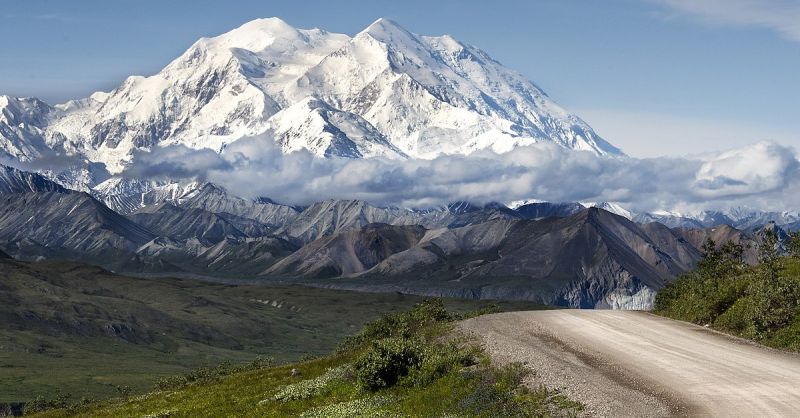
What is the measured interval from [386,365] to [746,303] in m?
23.2

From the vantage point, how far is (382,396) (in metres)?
41.8

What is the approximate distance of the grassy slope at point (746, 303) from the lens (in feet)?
165

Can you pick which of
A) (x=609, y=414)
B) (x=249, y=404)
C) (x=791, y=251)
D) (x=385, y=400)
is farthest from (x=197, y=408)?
(x=791, y=251)

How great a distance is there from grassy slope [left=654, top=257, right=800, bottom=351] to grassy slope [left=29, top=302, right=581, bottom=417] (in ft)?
50.6

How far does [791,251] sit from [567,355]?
1512 inches

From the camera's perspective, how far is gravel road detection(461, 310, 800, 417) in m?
33.8

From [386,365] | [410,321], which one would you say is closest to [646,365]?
[386,365]

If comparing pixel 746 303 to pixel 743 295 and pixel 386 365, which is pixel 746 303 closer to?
pixel 743 295

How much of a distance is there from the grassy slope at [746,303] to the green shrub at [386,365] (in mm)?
18414

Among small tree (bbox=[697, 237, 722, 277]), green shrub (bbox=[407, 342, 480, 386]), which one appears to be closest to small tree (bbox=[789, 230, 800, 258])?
small tree (bbox=[697, 237, 722, 277])

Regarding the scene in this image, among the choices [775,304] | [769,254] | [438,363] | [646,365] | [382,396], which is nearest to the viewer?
[646,365]

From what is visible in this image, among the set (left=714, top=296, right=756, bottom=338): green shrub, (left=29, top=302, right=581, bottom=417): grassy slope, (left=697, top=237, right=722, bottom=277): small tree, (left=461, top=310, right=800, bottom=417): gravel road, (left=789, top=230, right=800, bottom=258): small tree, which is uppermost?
(left=789, top=230, right=800, bottom=258): small tree

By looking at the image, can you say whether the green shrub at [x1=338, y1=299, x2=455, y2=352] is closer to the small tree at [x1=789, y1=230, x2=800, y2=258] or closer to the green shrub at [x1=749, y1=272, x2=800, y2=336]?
the green shrub at [x1=749, y1=272, x2=800, y2=336]

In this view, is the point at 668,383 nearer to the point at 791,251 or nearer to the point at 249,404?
the point at 249,404
